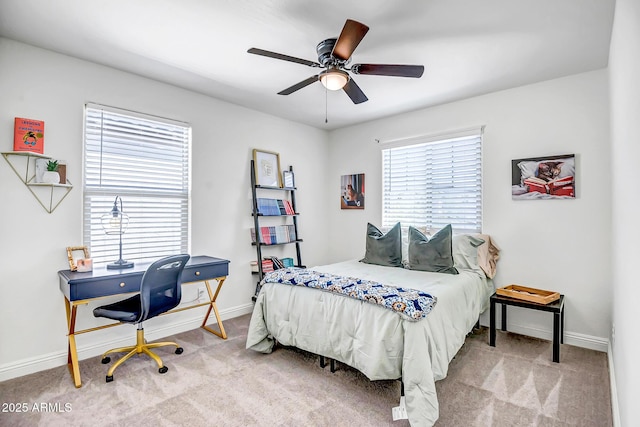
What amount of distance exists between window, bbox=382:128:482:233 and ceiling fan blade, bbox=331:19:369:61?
2.21 meters

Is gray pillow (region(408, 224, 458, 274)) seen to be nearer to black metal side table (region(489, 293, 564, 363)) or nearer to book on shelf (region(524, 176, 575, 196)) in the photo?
black metal side table (region(489, 293, 564, 363))

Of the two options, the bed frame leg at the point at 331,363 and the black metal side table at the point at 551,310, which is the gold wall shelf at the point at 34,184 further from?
the black metal side table at the point at 551,310

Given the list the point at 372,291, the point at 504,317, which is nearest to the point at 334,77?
the point at 372,291

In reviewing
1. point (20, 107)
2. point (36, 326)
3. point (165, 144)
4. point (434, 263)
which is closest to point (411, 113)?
point (434, 263)

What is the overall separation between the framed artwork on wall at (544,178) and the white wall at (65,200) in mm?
3089

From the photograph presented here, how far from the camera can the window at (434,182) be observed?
145 inches

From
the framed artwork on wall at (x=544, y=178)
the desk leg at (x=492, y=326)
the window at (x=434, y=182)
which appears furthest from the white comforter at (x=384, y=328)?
the framed artwork on wall at (x=544, y=178)

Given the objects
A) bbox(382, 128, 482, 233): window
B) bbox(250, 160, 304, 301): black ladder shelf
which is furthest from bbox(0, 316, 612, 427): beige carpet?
bbox(382, 128, 482, 233): window

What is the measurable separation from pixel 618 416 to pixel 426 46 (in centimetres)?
265

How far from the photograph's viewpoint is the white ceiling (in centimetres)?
205

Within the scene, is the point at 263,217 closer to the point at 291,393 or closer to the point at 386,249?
the point at 386,249

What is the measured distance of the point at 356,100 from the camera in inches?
108

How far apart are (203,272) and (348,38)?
94.2 inches

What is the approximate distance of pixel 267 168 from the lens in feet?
13.9
